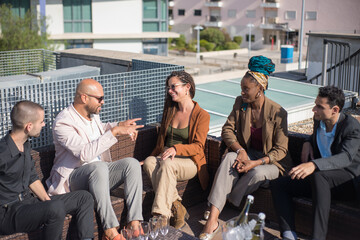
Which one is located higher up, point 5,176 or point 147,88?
point 147,88

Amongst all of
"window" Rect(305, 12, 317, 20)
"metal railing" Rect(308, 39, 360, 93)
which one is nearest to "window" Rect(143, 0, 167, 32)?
"metal railing" Rect(308, 39, 360, 93)

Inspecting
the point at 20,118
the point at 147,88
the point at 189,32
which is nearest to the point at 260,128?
the point at 147,88

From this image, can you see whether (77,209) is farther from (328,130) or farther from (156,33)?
(156,33)

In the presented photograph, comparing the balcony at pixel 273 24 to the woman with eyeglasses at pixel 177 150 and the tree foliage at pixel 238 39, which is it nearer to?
the tree foliage at pixel 238 39

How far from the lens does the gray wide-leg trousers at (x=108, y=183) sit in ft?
13.2

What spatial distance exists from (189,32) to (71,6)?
46.4m

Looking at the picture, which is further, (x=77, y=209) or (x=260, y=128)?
(x=260, y=128)

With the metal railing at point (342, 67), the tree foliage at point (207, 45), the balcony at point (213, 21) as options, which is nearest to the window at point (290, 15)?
the balcony at point (213, 21)

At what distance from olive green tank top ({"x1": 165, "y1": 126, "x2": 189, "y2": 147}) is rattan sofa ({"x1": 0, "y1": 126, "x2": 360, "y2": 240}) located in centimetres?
32

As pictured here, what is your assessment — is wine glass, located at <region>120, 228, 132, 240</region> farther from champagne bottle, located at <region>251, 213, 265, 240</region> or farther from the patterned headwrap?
the patterned headwrap

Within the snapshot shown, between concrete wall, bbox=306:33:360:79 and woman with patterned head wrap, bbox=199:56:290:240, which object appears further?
concrete wall, bbox=306:33:360:79

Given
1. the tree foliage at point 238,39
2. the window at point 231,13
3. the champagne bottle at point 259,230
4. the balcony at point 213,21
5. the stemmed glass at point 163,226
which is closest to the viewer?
the champagne bottle at point 259,230

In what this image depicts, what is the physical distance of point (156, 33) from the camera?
30.3 meters

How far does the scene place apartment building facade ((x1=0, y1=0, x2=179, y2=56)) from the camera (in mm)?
27422
